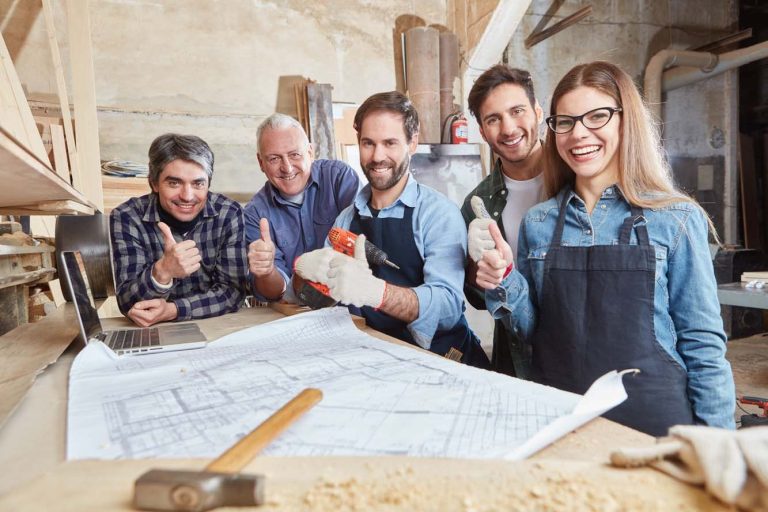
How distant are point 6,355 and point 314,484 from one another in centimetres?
136

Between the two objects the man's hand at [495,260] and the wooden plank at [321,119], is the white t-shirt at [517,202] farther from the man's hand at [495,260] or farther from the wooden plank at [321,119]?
the wooden plank at [321,119]

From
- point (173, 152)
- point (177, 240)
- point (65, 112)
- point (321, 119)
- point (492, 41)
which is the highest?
point (492, 41)

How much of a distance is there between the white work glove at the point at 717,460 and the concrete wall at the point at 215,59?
14.9 feet

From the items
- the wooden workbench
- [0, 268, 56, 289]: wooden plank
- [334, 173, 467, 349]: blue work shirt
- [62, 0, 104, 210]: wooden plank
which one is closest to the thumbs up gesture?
[334, 173, 467, 349]: blue work shirt

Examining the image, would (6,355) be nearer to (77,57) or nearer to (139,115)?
(77,57)

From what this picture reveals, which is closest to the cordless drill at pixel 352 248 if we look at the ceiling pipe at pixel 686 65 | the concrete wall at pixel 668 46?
the concrete wall at pixel 668 46

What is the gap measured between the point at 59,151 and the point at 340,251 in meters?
3.02

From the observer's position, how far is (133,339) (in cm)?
162

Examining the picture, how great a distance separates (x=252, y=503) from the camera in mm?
628

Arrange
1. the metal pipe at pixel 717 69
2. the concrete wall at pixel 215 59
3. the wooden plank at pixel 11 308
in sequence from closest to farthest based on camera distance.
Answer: the wooden plank at pixel 11 308
the concrete wall at pixel 215 59
the metal pipe at pixel 717 69

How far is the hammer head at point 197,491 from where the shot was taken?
24.2 inches

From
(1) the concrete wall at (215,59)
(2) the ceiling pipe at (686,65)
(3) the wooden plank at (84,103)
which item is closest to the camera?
(3) the wooden plank at (84,103)

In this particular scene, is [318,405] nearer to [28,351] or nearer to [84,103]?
[28,351]

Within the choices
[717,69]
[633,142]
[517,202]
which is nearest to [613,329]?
[633,142]
